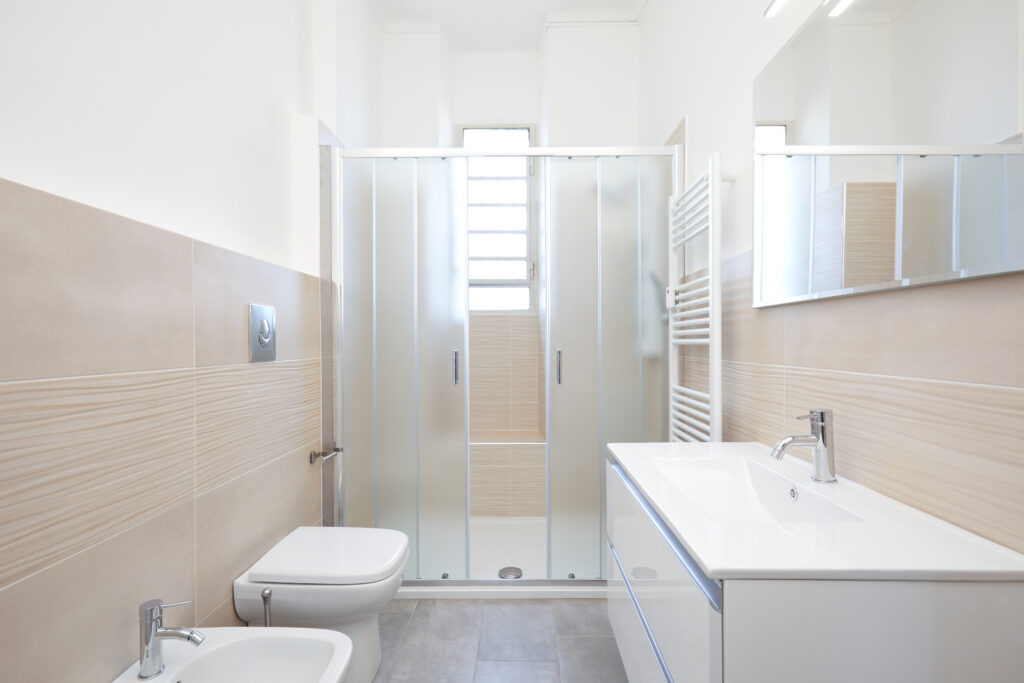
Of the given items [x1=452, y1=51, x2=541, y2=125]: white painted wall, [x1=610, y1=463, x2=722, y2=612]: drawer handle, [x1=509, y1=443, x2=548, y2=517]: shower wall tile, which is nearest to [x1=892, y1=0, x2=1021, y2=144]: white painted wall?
[x1=610, y1=463, x2=722, y2=612]: drawer handle

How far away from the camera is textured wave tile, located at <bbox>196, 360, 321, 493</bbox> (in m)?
1.32

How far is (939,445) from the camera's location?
0.87 meters

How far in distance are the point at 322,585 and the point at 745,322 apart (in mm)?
1517

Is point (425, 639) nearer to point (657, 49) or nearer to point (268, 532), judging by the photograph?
point (268, 532)

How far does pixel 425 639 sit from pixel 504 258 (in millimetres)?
2447

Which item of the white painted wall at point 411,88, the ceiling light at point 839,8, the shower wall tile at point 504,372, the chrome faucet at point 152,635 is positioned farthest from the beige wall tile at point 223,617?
the white painted wall at point 411,88

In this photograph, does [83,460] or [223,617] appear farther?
[223,617]

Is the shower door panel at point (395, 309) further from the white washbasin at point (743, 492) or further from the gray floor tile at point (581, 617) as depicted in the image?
the white washbasin at point (743, 492)

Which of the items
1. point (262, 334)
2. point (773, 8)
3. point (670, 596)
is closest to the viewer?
point (670, 596)

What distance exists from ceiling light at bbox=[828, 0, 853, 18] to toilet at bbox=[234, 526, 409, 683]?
179cm

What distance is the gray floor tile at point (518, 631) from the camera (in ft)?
5.90

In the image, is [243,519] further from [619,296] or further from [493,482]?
[493,482]

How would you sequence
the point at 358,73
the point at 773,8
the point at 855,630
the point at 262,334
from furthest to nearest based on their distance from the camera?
the point at 358,73, the point at 262,334, the point at 773,8, the point at 855,630

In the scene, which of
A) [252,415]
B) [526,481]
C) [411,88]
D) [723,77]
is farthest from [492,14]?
[526,481]
